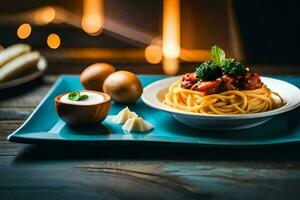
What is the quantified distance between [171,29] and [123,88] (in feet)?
6.40

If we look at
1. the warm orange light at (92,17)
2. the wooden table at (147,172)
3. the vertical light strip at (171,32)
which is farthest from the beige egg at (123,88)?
the warm orange light at (92,17)

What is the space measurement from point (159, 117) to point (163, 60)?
85.0 inches

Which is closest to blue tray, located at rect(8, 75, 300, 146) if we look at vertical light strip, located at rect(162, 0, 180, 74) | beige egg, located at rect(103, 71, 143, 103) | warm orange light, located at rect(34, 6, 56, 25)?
beige egg, located at rect(103, 71, 143, 103)

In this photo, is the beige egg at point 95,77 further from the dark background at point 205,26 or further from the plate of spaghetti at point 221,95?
the dark background at point 205,26

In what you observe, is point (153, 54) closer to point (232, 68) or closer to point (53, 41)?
point (53, 41)

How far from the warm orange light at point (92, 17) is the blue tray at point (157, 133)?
6.95ft

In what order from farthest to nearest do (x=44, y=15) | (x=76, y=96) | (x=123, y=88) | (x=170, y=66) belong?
1. (x=44, y=15)
2. (x=170, y=66)
3. (x=123, y=88)
4. (x=76, y=96)

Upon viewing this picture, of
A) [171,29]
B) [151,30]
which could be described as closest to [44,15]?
[151,30]

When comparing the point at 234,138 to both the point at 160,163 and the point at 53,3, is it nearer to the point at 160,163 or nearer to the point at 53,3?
Result: the point at 160,163

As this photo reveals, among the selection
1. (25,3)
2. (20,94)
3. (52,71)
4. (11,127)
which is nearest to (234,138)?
(11,127)

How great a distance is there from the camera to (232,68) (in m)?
1.79

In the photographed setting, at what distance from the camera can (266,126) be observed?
1.73m

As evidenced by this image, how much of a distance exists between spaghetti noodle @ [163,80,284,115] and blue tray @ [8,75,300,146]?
0.07 metres

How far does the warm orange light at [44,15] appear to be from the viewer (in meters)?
3.94
